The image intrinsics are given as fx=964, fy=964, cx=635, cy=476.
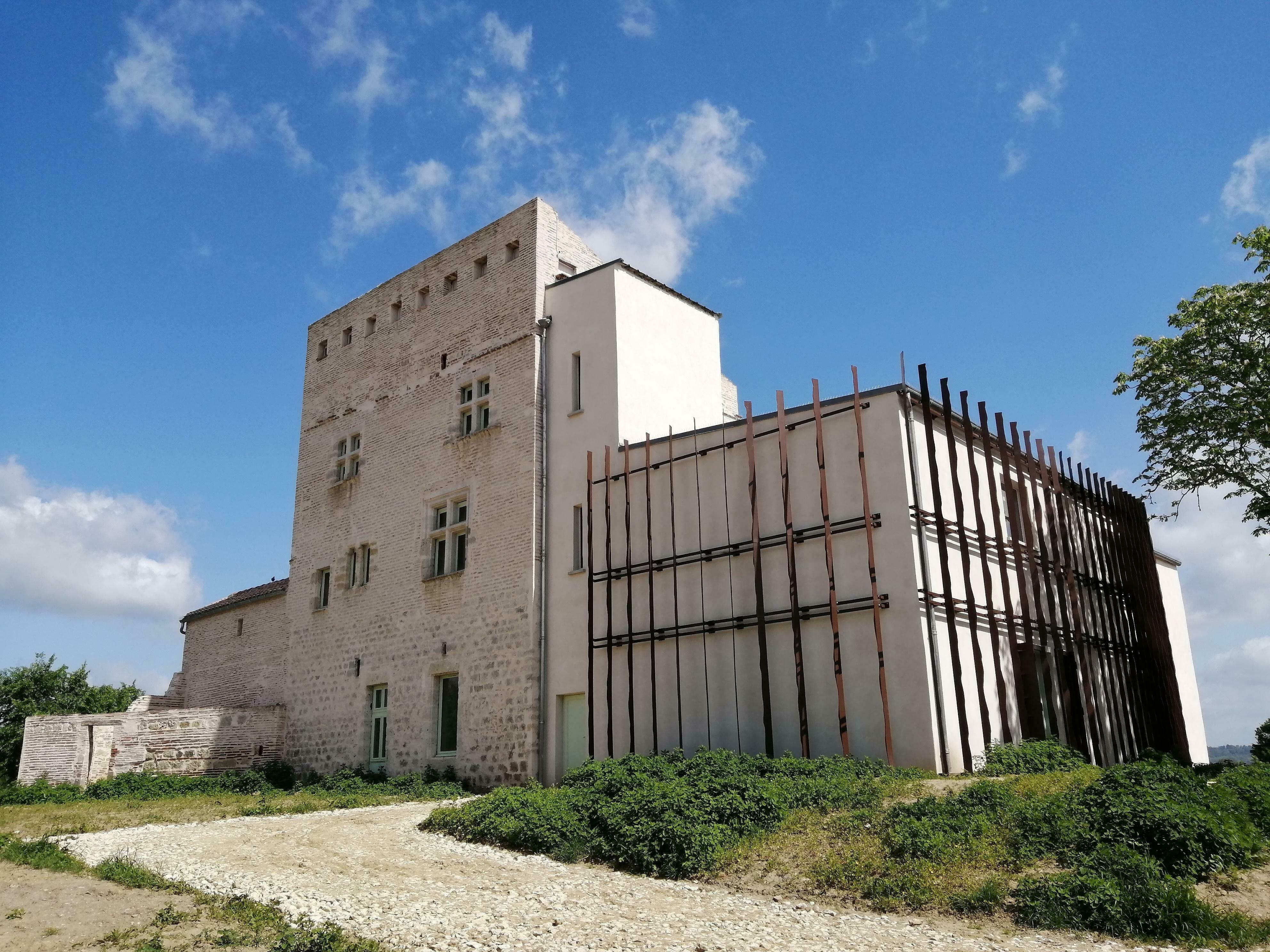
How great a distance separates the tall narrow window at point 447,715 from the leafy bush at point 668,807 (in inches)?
238

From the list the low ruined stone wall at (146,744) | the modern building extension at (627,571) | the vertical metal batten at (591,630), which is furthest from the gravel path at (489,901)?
the low ruined stone wall at (146,744)

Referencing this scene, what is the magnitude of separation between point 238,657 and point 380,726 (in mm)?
7051

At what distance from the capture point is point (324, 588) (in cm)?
2206

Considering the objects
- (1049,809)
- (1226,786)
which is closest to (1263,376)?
(1226,786)

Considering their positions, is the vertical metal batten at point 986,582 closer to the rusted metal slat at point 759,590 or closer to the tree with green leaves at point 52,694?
the rusted metal slat at point 759,590

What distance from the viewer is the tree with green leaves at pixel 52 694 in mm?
29328

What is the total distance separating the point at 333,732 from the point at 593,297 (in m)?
10.6

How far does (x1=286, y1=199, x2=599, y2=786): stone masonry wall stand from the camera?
17.4 m

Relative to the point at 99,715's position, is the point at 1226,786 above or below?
below

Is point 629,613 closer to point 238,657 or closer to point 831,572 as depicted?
point 831,572

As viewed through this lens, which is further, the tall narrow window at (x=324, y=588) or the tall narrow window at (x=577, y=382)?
the tall narrow window at (x=324, y=588)

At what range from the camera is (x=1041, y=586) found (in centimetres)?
1595

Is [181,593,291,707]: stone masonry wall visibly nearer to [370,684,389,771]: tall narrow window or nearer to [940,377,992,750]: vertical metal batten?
[370,684,389,771]: tall narrow window

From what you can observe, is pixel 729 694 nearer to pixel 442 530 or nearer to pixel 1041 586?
pixel 1041 586
